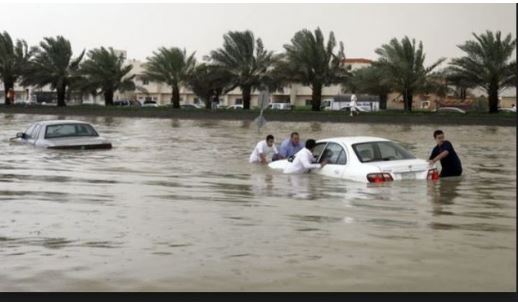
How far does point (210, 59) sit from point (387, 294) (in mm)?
44082

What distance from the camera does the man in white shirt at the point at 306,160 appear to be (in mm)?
12609

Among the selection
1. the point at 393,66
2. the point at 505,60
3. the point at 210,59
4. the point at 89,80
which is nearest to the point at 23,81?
the point at 89,80

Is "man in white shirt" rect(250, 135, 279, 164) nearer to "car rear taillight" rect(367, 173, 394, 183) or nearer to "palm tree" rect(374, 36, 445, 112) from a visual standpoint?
"car rear taillight" rect(367, 173, 394, 183)

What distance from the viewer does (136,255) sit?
6.85 m

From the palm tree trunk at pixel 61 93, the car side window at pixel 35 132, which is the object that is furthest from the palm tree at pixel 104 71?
the car side window at pixel 35 132

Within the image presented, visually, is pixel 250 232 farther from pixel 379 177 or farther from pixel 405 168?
pixel 405 168

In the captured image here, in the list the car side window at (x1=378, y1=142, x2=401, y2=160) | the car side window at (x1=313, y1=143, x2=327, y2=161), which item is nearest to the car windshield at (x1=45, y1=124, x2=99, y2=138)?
the car side window at (x1=313, y1=143, x2=327, y2=161)

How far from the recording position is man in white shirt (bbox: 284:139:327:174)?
41.4 ft

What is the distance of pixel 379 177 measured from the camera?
11.0 metres

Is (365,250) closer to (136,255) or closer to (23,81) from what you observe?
(136,255)

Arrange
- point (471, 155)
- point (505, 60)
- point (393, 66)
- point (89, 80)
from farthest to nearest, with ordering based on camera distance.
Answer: point (89, 80) → point (393, 66) → point (505, 60) → point (471, 155)

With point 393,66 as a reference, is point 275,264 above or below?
below

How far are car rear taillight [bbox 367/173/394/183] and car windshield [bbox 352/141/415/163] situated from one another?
0.55 metres

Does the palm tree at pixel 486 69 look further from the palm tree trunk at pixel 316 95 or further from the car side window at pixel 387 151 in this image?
the car side window at pixel 387 151
